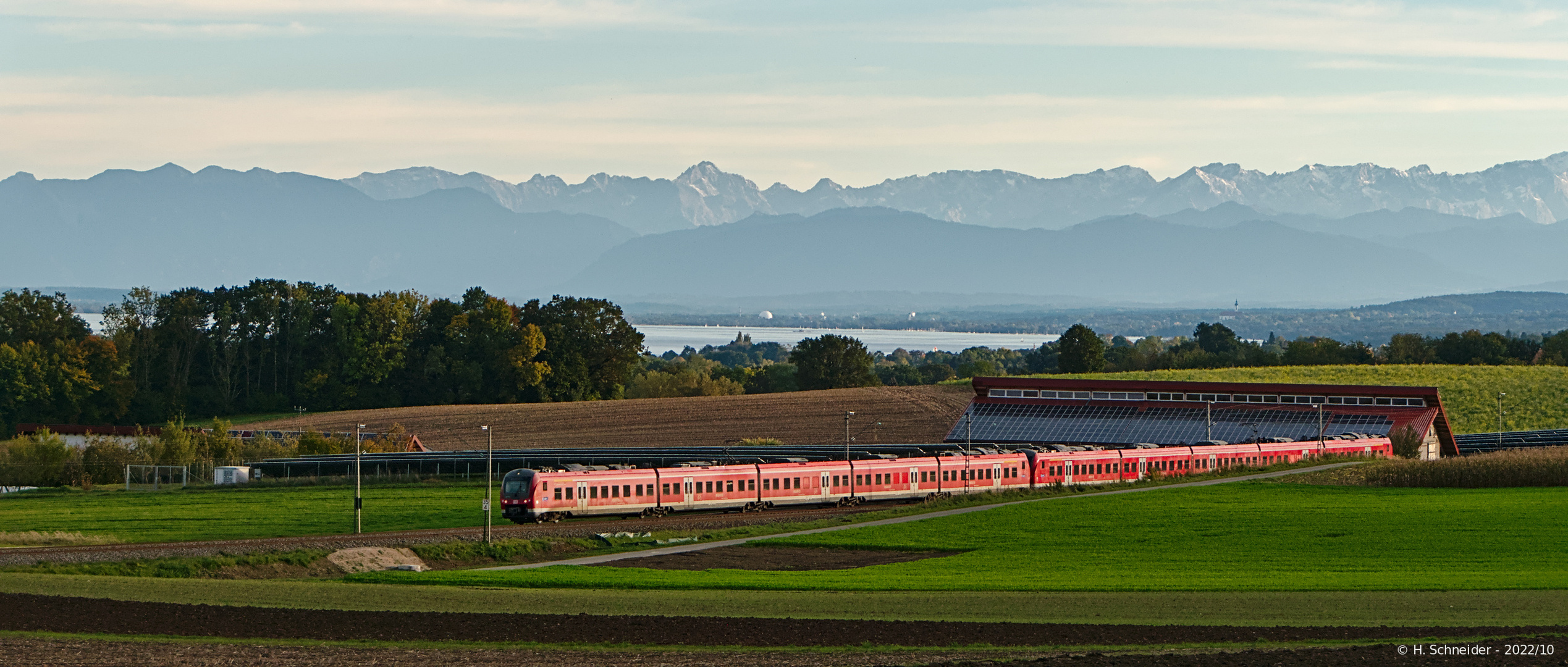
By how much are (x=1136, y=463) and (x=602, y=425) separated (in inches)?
2153

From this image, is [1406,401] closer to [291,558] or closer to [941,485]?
[941,485]

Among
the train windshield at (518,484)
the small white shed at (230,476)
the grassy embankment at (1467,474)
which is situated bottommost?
the small white shed at (230,476)

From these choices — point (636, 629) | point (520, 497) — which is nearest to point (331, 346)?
point (520, 497)

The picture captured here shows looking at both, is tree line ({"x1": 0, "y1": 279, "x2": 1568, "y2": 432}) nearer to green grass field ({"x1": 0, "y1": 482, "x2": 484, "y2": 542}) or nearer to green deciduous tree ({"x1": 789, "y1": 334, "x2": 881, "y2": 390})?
green deciduous tree ({"x1": 789, "y1": 334, "x2": 881, "y2": 390})

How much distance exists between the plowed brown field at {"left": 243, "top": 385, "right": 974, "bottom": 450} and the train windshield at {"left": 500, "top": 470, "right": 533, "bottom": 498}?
170 ft

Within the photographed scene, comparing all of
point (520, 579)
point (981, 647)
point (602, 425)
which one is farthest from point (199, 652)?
point (602, 425)

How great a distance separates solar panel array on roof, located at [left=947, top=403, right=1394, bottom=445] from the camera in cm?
10088

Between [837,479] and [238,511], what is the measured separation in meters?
27.8

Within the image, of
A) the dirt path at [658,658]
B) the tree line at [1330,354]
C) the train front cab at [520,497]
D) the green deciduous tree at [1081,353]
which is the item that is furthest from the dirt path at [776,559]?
the green deciduous tree at [1081,353]

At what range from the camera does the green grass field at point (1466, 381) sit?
119931 millimetres

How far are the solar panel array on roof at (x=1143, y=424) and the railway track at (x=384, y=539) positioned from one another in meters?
39.9

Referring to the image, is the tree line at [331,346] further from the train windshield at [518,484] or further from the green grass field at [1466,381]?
the train windshield at [518,484]

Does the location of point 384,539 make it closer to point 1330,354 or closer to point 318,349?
point 318,349

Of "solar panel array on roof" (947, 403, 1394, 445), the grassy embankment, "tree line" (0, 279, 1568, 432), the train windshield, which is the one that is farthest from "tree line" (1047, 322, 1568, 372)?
the train windshield
